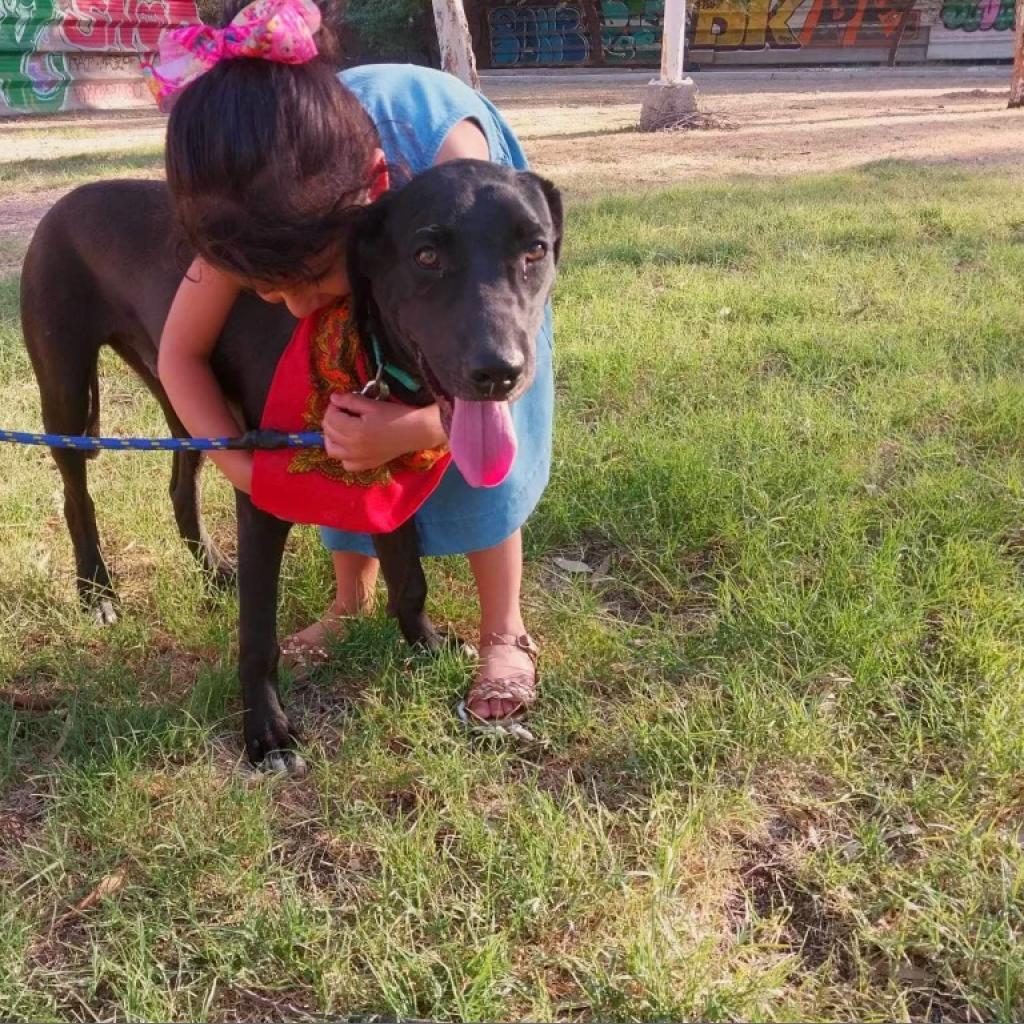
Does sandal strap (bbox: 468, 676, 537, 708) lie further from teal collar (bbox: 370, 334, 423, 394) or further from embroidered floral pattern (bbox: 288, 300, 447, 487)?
teal collar (bbox: 370, 334, 423, 394)

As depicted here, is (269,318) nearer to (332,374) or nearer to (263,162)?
(332,374)

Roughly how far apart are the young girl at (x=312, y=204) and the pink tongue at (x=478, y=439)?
187 mm

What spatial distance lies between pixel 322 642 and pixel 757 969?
1.31 metres

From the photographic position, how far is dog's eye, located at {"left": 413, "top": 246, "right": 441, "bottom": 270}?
1.71m

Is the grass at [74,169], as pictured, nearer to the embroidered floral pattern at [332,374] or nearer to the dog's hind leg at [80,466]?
the dog's hind leg at [80,466]

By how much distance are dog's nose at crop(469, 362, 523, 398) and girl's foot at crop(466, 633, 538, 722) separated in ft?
2.63

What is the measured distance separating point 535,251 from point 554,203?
27 centimetres

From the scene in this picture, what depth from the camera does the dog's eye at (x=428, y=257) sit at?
171cm

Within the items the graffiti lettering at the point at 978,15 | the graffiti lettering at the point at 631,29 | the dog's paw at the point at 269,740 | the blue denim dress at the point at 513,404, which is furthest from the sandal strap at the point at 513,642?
the graffiti lettering at the point at 631,29

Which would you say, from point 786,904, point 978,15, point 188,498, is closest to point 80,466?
point 188,498

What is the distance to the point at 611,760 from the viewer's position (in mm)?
2020

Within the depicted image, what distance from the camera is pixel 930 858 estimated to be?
66.4 inches

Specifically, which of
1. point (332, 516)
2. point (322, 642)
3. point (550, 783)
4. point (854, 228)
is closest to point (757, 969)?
point (550, 783)

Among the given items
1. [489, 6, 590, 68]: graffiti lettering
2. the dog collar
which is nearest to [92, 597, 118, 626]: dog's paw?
the dog collar
